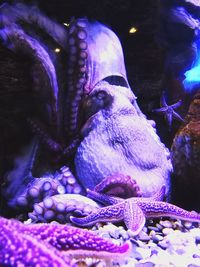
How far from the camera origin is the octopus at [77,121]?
330 cm

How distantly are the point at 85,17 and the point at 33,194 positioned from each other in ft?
6.10

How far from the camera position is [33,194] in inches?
127

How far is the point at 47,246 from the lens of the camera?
1.37m

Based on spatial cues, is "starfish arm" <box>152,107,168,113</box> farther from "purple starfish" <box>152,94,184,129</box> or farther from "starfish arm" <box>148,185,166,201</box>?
"starfish arm" <box>148,185,166,201</box>

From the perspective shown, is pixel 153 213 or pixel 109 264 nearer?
pixel 109 264

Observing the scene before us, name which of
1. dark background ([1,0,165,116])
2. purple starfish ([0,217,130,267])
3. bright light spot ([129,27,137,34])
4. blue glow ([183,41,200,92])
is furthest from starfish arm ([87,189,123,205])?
blue glow ([183,41,200,92])

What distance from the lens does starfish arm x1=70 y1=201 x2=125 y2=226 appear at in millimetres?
2691

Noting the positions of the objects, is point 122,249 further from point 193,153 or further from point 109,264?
point 193,153

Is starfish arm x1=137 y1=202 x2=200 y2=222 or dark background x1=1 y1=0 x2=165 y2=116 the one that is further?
dark background x1=1 y1=0 x2=165 y2=116

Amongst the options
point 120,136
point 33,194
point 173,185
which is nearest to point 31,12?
point 120,136

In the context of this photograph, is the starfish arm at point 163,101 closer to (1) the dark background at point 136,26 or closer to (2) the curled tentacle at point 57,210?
(1) the dark background at point 136,26

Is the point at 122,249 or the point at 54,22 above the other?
the point at 54,22

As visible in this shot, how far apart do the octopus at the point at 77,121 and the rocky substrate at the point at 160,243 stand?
18.3 inches

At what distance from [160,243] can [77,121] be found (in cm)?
160
